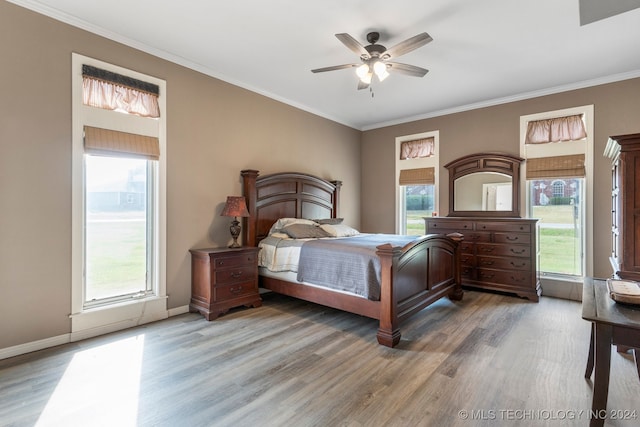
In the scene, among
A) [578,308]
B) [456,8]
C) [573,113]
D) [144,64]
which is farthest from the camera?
[573,113]

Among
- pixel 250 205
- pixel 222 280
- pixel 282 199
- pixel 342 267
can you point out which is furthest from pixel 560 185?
pixel 222 280

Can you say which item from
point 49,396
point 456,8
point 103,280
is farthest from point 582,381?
point 103,280

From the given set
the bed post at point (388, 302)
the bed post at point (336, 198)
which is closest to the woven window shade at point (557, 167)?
the bed post at point (336, 198)

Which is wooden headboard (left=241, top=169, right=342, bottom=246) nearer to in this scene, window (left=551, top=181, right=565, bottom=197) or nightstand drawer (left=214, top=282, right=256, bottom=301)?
nightstand drawer (left=214, top=282, right=256, bottom=301)

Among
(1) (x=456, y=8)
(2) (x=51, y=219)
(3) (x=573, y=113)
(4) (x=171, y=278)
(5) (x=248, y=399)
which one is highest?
(1) (x=456, y=8)

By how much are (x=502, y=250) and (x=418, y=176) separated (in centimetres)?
187

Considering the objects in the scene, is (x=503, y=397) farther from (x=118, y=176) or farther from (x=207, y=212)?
(x=118, y=176)

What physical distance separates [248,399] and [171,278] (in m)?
1.95

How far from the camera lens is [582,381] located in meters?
2.10

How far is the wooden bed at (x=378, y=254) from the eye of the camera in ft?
8.84

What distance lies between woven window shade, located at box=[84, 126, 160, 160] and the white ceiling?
3.05ft

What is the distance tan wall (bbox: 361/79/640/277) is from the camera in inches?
151

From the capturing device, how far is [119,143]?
9.72 feet

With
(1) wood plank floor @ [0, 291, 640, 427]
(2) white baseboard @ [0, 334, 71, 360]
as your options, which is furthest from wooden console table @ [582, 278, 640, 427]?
(2) white baseboard @ [0, 334, 71, 360]
